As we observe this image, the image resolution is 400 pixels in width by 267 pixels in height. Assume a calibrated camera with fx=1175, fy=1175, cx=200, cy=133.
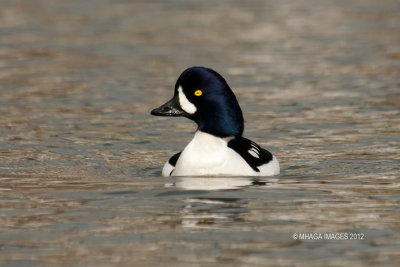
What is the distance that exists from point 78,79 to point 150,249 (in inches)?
452

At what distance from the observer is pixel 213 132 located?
458 inches

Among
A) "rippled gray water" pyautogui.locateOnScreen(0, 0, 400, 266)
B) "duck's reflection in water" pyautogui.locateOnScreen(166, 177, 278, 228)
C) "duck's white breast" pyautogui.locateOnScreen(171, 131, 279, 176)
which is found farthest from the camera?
"duck's white breast" pyautogui.locateOnScreen(171, 131, 279, 176)

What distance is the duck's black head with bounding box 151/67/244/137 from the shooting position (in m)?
11.6

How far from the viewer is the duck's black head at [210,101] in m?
11.6

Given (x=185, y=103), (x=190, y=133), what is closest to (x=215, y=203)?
(x=185, y=103)

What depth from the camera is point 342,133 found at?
1503 centimetres

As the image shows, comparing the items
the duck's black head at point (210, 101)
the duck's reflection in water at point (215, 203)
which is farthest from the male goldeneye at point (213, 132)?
the duck's reflection in water at point (215, 203)

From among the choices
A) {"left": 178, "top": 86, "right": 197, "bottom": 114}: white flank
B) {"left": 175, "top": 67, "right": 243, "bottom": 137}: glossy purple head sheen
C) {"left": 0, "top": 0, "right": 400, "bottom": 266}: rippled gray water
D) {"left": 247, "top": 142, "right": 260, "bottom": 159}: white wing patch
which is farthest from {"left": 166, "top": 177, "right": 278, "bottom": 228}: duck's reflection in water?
{"left": 178, "top": 86, "right": 197, "bottom": 114}: white flank

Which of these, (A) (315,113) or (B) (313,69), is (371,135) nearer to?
(A) (315,113)

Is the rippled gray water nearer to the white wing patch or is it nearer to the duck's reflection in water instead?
the duck's reflection in water

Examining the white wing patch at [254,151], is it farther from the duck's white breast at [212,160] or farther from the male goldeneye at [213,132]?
the duck's white breast at [212,160]

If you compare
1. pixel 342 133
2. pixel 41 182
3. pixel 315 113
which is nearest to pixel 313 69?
pixel 315 113

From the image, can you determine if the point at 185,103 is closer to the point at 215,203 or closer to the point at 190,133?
the point at 215,203

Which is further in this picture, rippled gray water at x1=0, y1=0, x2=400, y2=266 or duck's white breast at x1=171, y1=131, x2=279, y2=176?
duck's white breast at x1=171, y1=131, x2=279, y2=176
